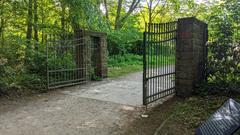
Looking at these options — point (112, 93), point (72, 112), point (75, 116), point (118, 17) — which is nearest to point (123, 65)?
point (118, 17)

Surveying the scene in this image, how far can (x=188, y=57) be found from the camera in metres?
5.74

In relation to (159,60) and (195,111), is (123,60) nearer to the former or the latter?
(159,60)

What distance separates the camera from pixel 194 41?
5.71m

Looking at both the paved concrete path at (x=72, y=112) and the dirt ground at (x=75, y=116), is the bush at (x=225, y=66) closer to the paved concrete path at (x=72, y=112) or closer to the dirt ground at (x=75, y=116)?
the dirt ground at (x=75, y=116)

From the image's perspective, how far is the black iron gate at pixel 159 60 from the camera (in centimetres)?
513

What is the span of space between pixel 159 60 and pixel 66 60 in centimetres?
385

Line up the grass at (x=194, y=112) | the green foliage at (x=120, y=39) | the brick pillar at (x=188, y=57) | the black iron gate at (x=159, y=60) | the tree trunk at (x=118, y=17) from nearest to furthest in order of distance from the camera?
1. the grass at (x=194, y=112)
2. the black iron gate at (x=159, y=60)
3. the brick pillar at (x=188, y=57)
4. the green foliage at (x=120, y=39)
5. the tree trunk at (x=118, y=17)

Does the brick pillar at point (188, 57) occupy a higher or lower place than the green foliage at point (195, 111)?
higher

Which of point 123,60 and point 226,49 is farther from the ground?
point 226,49

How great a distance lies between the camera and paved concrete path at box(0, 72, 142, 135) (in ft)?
12.8

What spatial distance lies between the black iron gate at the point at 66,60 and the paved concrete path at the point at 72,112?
702 millimetres

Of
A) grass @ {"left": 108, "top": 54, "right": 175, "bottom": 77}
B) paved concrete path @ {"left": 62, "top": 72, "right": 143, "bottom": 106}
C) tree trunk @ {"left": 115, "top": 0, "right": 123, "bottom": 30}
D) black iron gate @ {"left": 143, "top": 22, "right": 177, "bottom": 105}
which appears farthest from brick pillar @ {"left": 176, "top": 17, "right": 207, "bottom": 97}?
tree trunk @ {"left": 115, "top": 0, "right": 123, "bottom": 30}

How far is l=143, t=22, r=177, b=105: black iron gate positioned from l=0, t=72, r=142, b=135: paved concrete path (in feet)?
1.97

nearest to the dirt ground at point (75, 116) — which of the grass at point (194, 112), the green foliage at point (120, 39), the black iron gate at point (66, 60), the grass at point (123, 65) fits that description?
the grass at point (194, 112)
